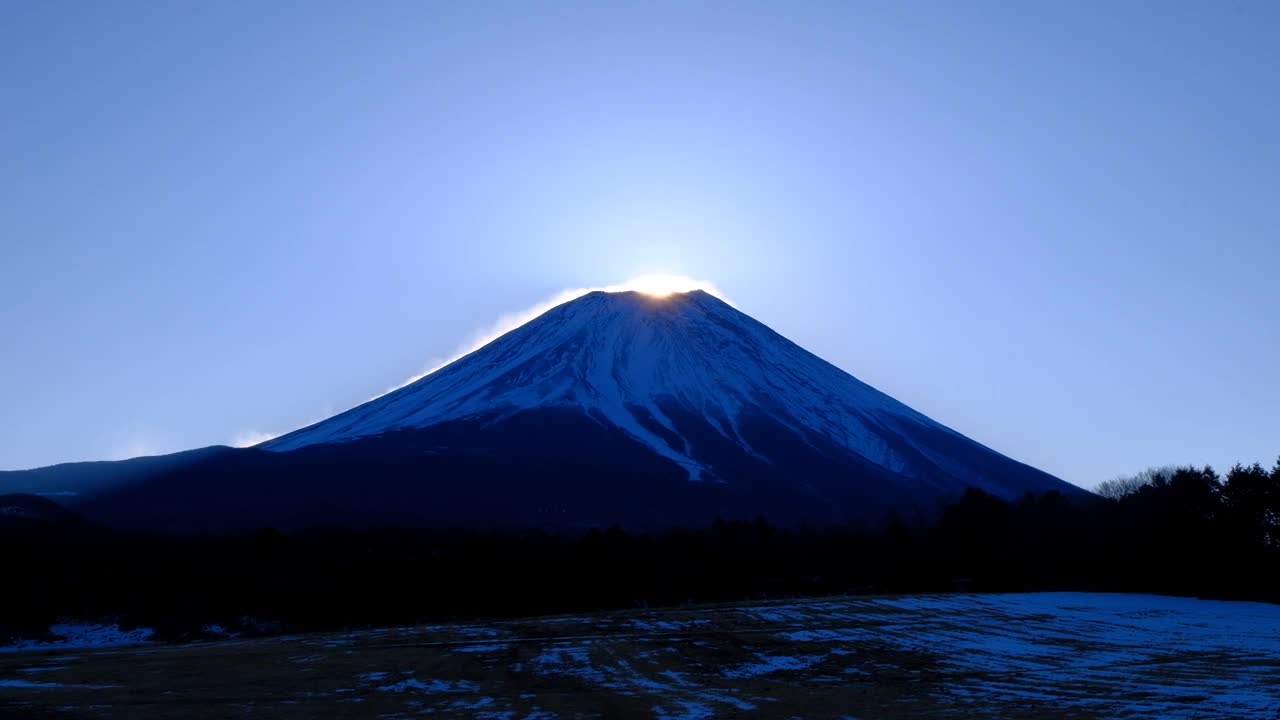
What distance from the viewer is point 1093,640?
37.1 metres

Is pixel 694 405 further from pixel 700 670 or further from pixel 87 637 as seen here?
pixel 700 670

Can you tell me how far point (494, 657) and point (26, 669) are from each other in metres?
12.6

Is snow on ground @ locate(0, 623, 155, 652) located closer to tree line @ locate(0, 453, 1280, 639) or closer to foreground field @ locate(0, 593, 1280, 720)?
tree line @ locate(0, 453, 1280, 639)

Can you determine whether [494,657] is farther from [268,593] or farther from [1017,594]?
[1017,594]

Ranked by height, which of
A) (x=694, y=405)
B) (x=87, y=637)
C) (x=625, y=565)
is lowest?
(x=87, y=637)

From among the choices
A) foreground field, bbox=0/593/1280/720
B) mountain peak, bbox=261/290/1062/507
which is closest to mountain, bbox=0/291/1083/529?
mountain peak, bbox=261/290/1062/507

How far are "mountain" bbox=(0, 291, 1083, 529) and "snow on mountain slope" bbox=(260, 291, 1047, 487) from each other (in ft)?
1.48

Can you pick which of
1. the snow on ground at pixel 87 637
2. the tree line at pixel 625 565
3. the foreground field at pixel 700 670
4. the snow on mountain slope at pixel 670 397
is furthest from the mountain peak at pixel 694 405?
the foreground field at pixel 700 670

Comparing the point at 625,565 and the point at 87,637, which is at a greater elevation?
the point at 625,565

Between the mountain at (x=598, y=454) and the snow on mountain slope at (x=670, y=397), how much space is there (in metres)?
0.45

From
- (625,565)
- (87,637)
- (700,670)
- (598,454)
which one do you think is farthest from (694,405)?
(700,670)

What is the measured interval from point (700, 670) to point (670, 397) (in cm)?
14445

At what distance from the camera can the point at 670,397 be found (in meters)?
173

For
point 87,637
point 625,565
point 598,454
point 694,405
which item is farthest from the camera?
point 694,405
